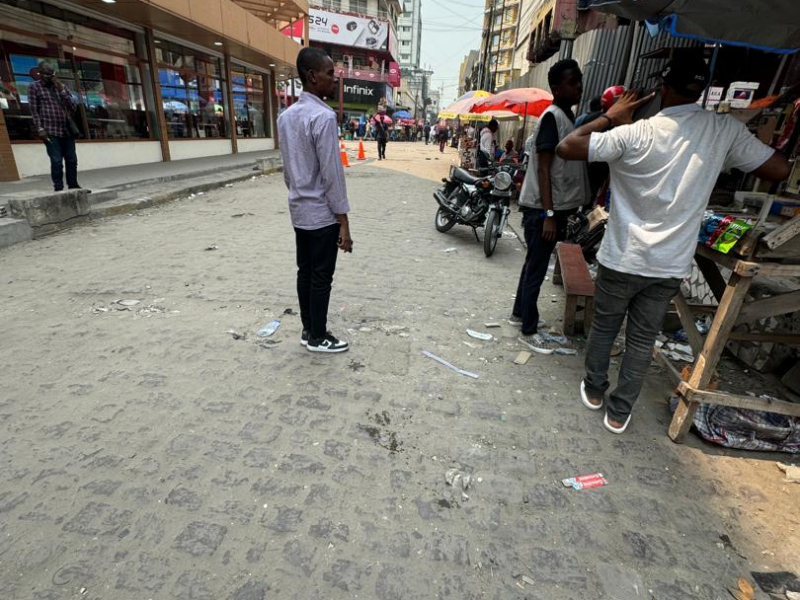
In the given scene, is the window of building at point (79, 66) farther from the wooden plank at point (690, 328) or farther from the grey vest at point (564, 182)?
the wooden plank at point (690, 328)

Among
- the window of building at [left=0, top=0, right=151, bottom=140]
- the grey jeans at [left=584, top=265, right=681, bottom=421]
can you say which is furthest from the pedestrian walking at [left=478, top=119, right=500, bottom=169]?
the grey jeans at [left=584, top=265, right=681, bottom=421]

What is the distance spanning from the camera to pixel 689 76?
2.14m

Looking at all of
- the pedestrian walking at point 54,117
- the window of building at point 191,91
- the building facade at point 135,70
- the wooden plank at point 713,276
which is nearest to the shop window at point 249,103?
the building facade at point 135,70

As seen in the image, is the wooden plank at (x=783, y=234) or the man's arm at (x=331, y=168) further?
the man's arm at (x=331, y=168)

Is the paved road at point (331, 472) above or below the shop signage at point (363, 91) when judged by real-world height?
below

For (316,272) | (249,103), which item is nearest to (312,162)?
(316,272)

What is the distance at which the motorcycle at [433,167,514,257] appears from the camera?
631 cm

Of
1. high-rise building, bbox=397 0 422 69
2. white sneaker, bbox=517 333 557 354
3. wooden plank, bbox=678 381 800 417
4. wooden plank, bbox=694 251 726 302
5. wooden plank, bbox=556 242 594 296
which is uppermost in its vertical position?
high-rise building, bbox=397 0 422 69

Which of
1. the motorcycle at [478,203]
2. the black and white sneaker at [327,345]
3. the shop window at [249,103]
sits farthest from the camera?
the shop window at [249,103]

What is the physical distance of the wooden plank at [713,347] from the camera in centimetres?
236

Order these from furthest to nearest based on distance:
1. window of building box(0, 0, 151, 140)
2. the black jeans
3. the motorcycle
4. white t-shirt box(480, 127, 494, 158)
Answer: white t-shirt box(480, 127, 494, 158) < window of building box(0, 0, 151, 140) < the motorcycle < the black jeans

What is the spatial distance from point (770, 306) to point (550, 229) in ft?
4.63

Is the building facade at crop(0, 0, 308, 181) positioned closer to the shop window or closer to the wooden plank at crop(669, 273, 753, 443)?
the shop window

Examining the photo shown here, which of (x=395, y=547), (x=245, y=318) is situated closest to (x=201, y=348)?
(x=245, y=318)
